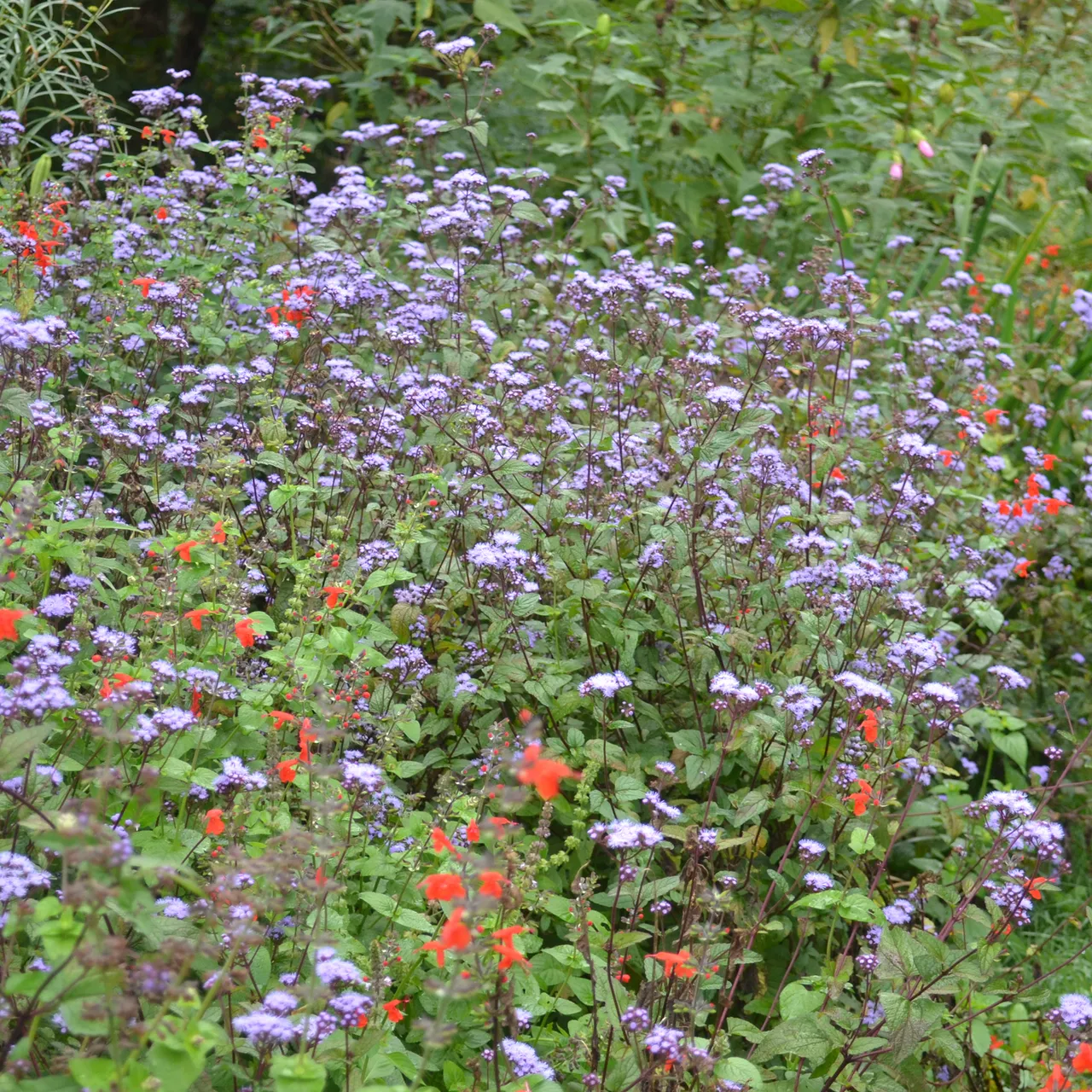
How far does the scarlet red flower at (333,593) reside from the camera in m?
2.70

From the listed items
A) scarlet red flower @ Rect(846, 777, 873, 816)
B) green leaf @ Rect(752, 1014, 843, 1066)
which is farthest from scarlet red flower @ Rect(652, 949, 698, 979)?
scarlet red flower @ Rect(846, 777, 873, 816)

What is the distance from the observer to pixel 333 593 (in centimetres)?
274

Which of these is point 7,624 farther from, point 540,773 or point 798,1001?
point 798,1001

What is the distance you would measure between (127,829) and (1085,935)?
321 centimetres

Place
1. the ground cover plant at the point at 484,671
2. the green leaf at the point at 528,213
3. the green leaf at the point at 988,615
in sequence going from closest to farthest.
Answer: the ground cover plant at the point at 484,671 < the green leaf at the point at 528,213 < the green leaf at the point at 988,615

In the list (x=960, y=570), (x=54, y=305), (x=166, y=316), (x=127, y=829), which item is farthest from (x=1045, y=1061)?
(x=54, y=305)

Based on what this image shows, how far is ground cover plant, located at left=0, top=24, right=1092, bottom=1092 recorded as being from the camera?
6.71 feet

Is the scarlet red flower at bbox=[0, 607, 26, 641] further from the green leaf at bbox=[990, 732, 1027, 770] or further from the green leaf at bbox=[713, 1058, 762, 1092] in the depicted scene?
the green leaf at bbox=[990, 732, 1027, 770]

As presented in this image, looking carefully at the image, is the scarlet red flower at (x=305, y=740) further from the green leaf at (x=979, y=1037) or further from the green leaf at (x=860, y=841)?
the green leaf at (x=979, y=1037)

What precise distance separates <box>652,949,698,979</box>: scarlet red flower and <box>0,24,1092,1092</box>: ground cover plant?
35 millimetres

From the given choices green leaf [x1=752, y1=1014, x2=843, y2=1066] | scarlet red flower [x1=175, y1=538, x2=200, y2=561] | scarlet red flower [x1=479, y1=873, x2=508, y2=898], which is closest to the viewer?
scarlet red flower [x1=479, y1=873, x2=508, y2=898]

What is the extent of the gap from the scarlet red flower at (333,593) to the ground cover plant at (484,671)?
0.01 m

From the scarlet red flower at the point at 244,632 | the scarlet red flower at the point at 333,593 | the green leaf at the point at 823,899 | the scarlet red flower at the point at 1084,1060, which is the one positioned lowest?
the green leaf at the point at 823,899

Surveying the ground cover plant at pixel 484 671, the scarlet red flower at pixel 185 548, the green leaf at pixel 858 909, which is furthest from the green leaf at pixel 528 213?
the green leaf at pixel 858 909
